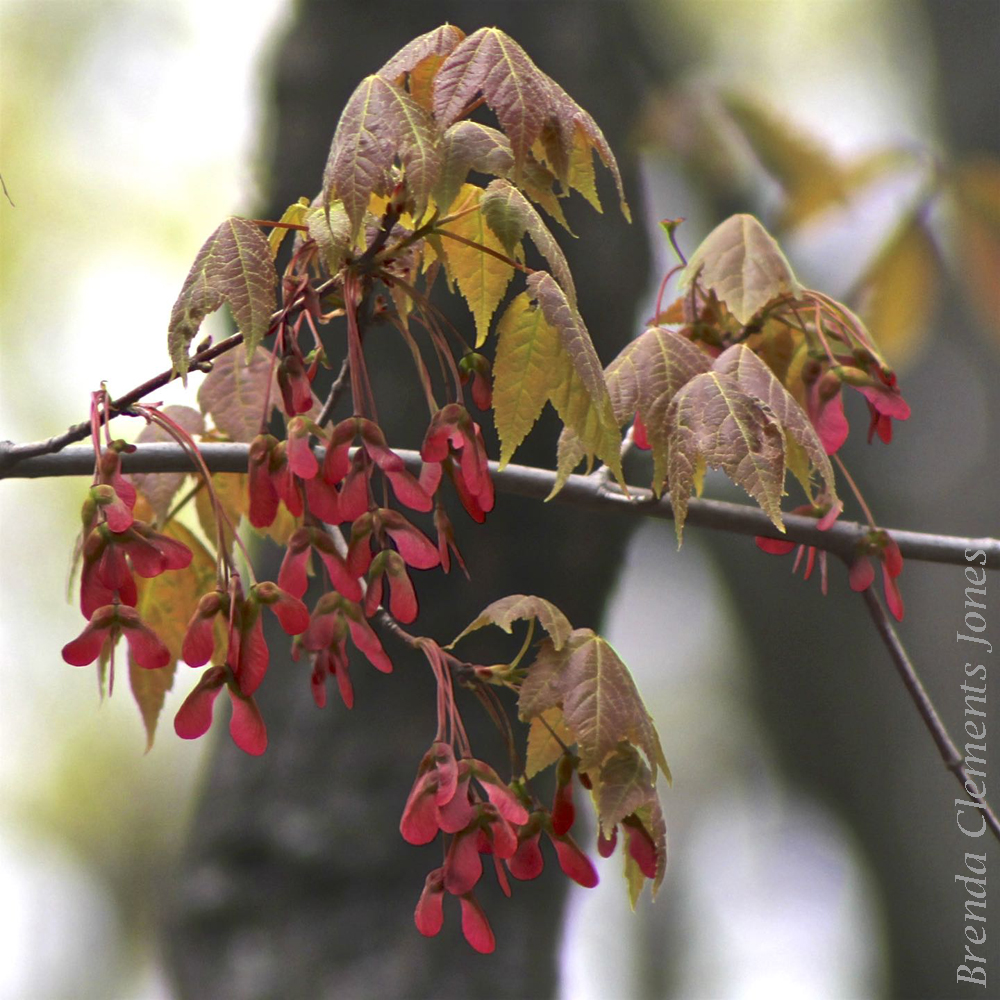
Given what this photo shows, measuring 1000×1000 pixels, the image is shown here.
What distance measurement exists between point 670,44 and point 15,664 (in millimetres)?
3942

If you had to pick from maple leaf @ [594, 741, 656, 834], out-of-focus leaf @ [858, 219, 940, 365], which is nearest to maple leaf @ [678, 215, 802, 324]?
maple leaf @ [594, 741, 656, 834]

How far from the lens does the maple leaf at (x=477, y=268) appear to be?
0.77m

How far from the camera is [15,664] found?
525cm

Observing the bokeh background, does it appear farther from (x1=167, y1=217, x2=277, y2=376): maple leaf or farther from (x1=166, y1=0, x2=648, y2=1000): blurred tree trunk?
(x1=167, y1=217, x2=277, y2=376): maple leaf

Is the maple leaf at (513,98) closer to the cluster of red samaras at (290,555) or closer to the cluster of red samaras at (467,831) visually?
the cluster of red samaras at (290,555)

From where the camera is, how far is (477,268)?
0.78 m

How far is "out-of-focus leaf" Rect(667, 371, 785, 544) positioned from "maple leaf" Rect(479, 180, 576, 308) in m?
0.15

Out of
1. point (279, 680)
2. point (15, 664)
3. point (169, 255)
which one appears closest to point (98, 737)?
point (15, 664)

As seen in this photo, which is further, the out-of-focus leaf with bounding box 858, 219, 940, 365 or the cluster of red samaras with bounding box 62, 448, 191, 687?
the out-of-focus leaf with bounding box 858, 219, 940, 365

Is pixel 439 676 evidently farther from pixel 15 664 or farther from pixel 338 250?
pixel 15 664

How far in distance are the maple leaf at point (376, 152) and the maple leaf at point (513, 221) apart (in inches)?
1.7

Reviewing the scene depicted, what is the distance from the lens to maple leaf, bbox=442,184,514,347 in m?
0.77

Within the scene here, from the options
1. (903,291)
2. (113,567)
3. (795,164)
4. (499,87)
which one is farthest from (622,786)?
(795,164)

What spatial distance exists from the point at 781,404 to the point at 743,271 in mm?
195
